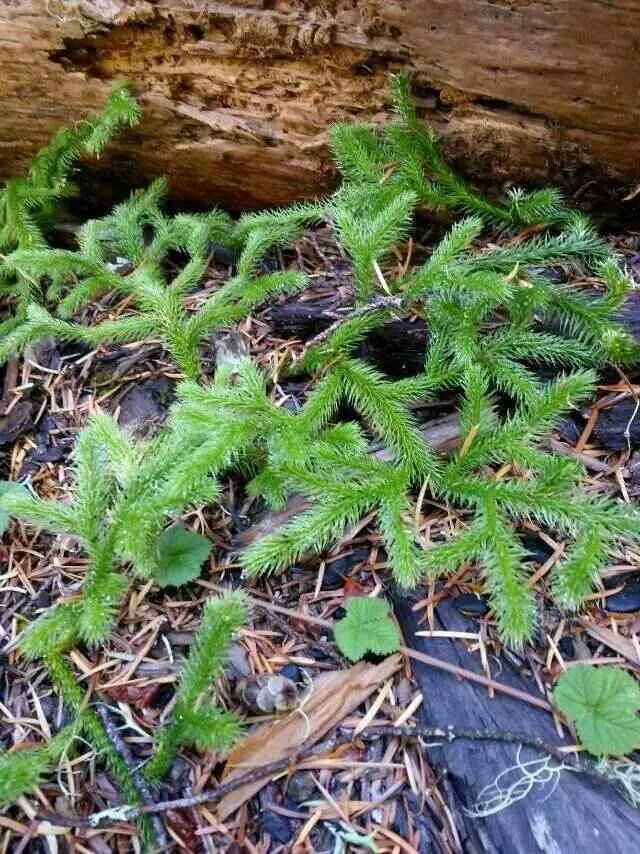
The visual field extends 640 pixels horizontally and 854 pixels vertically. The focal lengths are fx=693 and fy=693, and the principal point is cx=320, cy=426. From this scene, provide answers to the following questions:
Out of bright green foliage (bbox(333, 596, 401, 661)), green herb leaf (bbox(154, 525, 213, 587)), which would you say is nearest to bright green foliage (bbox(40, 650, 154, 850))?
green herb leaf (bbox(154, 525, 213, 587))

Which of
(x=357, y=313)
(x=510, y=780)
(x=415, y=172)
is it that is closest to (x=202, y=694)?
(x=510, y=780)

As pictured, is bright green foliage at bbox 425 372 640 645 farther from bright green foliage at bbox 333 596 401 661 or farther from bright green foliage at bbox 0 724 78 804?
bright green foliage at bbox 0 724 78 804

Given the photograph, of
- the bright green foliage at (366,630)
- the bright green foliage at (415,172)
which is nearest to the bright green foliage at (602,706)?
the bright green foliage at (366,630)

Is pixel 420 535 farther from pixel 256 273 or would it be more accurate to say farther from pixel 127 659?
pixel 256 273

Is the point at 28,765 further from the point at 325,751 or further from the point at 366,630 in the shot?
the point at 366,630

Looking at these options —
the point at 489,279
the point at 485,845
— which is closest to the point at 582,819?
the point at 485,845

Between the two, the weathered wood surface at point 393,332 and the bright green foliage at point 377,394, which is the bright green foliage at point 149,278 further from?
the weathered wood surface at point 393,332
